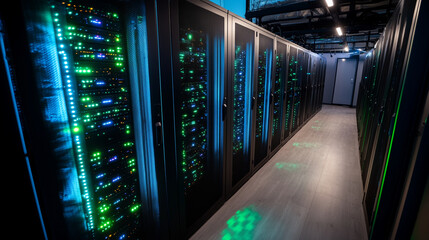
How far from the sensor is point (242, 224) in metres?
1.83

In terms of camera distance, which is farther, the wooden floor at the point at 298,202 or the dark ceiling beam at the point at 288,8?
the dark ceiling beam at the point at 288,8

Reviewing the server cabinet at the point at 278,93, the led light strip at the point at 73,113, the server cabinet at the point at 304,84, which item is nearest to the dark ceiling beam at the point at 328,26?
the server cabinet at the point at 304,84

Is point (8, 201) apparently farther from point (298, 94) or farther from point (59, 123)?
point (298, 94)

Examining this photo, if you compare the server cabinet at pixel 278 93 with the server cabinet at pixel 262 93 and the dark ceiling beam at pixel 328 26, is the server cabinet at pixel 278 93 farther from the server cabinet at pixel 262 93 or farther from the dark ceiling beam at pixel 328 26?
the dark ceiling beam at pixel 328 26

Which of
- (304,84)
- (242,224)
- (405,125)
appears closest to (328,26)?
(304,84)

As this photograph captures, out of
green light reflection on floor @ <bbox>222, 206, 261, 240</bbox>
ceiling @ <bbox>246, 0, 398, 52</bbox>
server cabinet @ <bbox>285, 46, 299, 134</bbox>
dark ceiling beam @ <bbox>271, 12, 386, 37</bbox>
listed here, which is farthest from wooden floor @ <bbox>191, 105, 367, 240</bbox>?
dark ceiling beam @ <bbox>271, 12, 386, 37</bbox>

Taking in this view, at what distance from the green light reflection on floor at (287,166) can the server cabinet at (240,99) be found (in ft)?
2.70

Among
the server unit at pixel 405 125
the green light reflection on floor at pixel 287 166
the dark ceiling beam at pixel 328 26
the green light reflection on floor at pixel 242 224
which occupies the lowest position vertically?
the green light reflection on floor at pixel 287 166

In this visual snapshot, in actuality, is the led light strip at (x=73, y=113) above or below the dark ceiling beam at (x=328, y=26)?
below

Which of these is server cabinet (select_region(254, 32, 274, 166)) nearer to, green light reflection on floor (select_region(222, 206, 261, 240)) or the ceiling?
green light reflection on floor (select_region(222, 206, 261, 240))

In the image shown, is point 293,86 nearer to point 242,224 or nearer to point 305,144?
point 305,144

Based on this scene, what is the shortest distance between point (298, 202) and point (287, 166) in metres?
0.94

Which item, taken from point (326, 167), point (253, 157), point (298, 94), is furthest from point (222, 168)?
point (298, 94)

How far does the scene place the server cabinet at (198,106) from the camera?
53.6 inches
